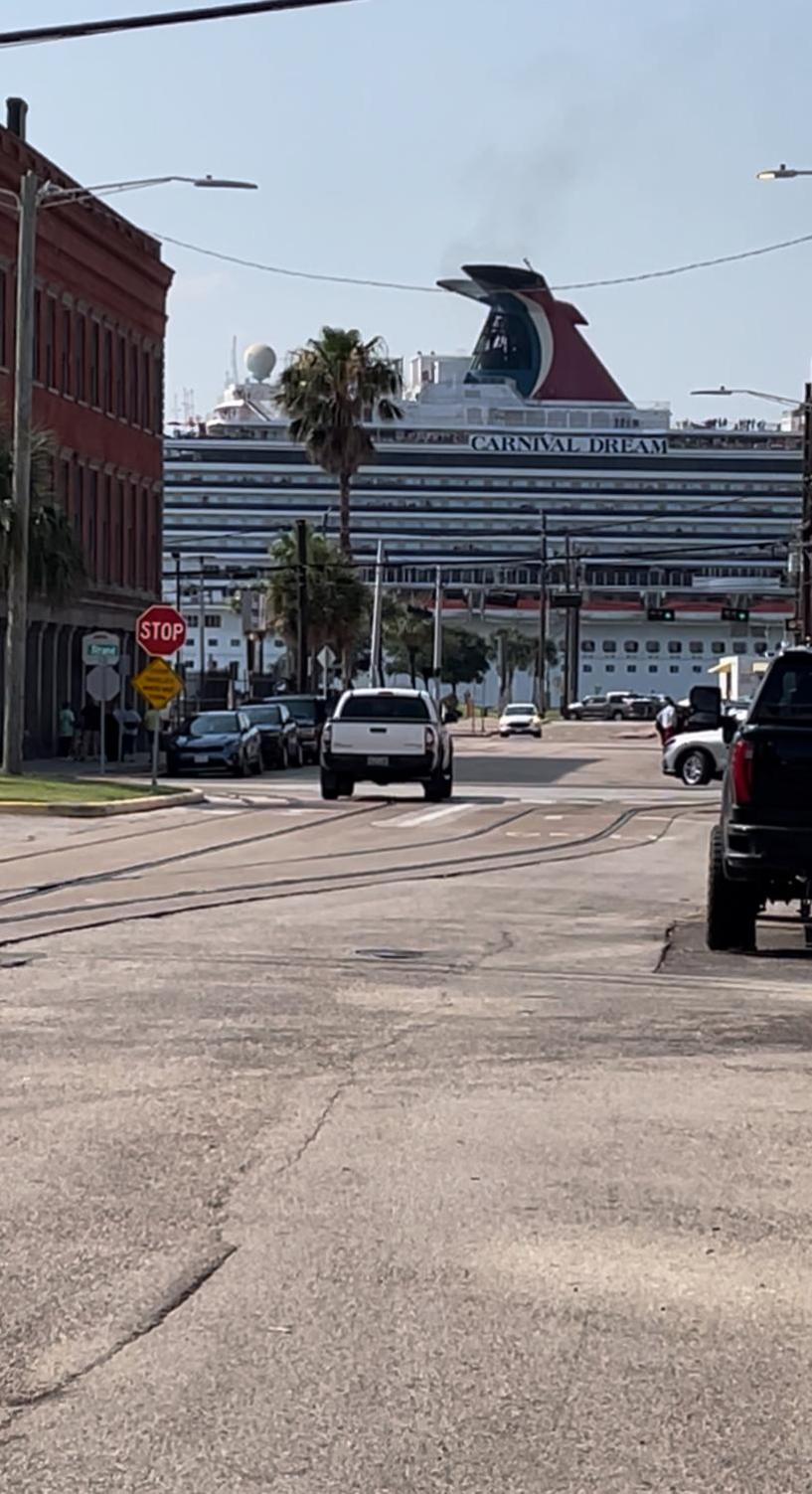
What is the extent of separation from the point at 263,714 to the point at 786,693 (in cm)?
3387

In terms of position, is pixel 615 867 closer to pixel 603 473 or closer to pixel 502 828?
pixel 502 828

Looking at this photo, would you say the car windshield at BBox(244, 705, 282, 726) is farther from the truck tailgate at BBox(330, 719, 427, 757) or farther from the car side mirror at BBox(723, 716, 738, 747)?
the car side mirror at BBox(723, 716, 738, 747)

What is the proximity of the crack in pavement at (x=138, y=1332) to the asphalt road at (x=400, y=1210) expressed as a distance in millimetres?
13

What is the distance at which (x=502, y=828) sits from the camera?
2759cm

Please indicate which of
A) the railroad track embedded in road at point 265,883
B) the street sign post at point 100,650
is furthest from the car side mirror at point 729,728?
the street sign post at point 100,650

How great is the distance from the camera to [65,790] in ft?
105

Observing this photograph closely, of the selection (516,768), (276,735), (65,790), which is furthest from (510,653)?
(65,790)

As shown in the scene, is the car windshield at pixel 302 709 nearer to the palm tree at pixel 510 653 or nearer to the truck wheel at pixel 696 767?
the truck wheel at pixel 696 767

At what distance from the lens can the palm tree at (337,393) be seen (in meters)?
64.4

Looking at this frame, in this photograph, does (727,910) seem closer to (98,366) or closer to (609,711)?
(98,366)

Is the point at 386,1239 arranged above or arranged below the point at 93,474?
below

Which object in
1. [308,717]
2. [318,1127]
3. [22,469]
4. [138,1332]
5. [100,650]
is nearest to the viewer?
[138,1332]

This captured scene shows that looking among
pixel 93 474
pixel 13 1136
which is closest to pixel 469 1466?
pixel 13 1136

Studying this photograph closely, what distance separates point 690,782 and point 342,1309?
3551 centimetres
